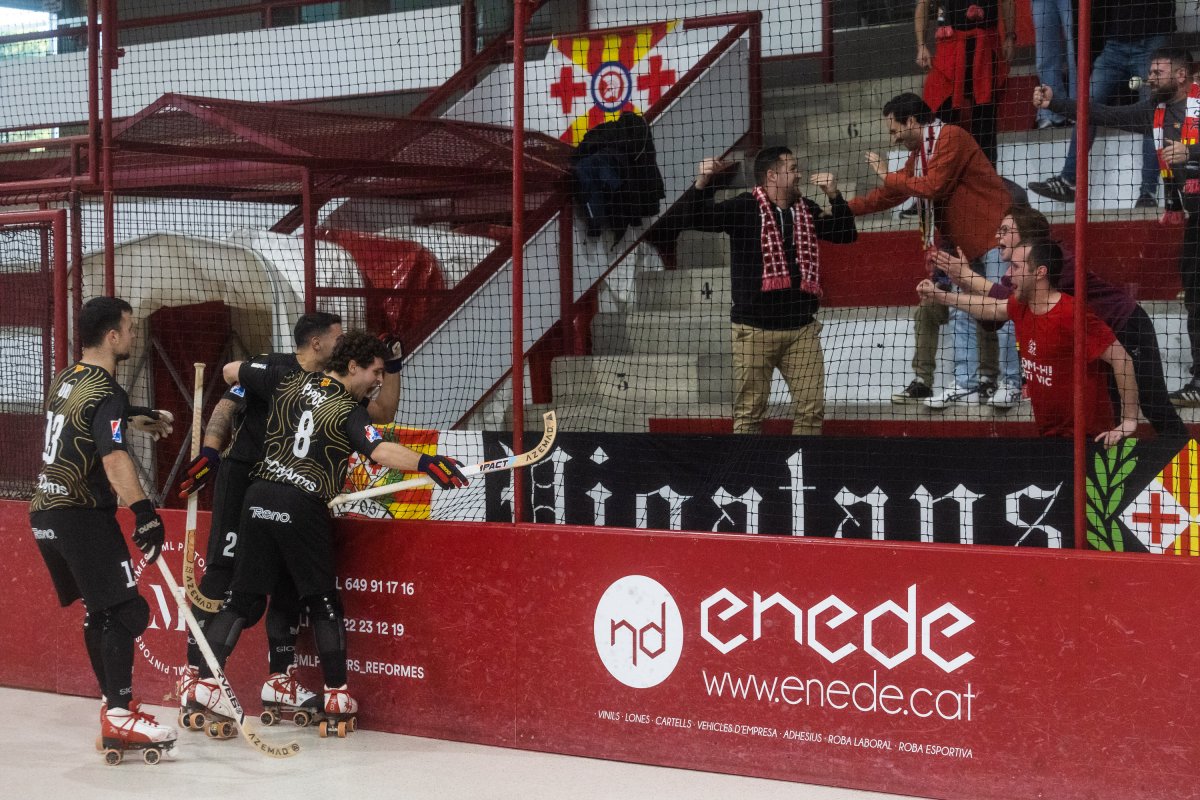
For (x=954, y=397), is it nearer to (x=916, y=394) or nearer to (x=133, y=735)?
(x=916, y=394)

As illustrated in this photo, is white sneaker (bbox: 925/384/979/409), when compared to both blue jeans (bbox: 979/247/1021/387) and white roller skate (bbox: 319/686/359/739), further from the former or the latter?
white roller skate (bbox: 319/686/359/739)

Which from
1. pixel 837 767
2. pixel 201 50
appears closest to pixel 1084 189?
pixel 837 767

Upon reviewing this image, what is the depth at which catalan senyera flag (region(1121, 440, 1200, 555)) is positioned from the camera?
17.0ft

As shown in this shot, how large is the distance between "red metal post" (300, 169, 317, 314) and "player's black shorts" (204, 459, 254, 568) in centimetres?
114

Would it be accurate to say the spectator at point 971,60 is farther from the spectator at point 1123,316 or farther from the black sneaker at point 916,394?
the spectator at point 1123,316

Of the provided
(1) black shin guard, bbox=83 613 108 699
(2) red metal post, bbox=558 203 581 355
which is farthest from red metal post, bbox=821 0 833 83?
(1) black shin guard, bbox=83 613 108 699

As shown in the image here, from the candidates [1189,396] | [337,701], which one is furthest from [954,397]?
[337,701]

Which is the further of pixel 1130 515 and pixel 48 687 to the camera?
pixel 48 687

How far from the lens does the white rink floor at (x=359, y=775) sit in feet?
17.8

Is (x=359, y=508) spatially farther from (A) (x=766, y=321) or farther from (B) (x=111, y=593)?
(A) (x=766, y=321)

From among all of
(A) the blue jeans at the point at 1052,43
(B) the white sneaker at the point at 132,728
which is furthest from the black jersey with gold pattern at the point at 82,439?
(A) the blue jeans at the point at 1052,43

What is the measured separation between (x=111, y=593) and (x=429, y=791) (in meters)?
1.71

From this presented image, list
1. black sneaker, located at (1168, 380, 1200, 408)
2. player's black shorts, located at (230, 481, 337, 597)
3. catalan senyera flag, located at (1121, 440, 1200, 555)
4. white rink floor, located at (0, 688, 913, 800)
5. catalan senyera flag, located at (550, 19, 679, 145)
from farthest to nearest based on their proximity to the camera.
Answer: catalan senyera flag, located at (550, 19, 679, 145), black sneaker, located at (1168, 380, 1200, 408), player's black shorts, located at (230, 481, 337, 597), white rink floor, located at (0, 688, 913, 800), catalan senyera flag, located at (1121, 440, 1200, 555)

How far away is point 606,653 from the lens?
19.3ft
